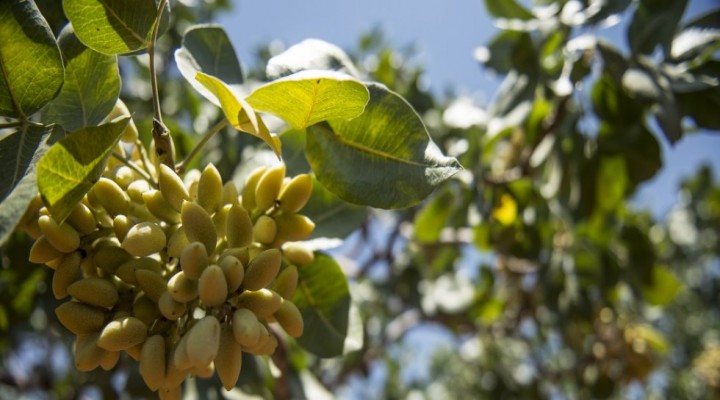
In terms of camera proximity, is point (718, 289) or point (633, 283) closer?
point (633, 283)

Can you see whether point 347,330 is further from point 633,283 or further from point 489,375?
point 489,375

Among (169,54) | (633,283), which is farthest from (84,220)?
(169,54)

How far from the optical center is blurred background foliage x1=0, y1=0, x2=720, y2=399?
1422 mm

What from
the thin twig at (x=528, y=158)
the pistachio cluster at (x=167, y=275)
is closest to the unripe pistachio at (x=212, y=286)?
the pistachio cluster at (x=167, y=275)

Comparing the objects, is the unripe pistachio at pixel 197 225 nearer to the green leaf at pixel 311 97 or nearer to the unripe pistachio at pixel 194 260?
the unripe pistachio at pixel 194 260

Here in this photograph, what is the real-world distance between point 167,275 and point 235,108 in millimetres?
242

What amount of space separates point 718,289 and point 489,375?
1491 millimetres

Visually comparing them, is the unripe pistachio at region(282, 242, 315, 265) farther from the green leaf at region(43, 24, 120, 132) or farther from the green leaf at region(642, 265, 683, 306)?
the green leaf at region(642, 265, 683, 306)

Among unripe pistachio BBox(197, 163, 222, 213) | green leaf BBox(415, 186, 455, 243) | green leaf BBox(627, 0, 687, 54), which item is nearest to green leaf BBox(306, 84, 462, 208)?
unripe pistachio BBox(197, 163, 222, 213)

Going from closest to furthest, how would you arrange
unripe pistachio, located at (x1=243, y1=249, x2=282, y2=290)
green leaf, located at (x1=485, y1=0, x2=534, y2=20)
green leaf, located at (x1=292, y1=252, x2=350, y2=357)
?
1. unripe pistachio, located at (x1=243, y1=249, x2=282, y2=290)
2. green leaf, located at (x1=292, y1=252, x2=350, y2=357)
3. green leaf, located at (x1=485, y1=0, x2=534, y2=20)

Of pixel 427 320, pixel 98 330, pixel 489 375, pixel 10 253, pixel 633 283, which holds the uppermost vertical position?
pixel 98 330

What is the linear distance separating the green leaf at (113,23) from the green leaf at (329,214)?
1.28ft

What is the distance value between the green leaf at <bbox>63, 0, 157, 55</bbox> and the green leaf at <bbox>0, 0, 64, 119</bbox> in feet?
0.15

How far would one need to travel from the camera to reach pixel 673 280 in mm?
2068
